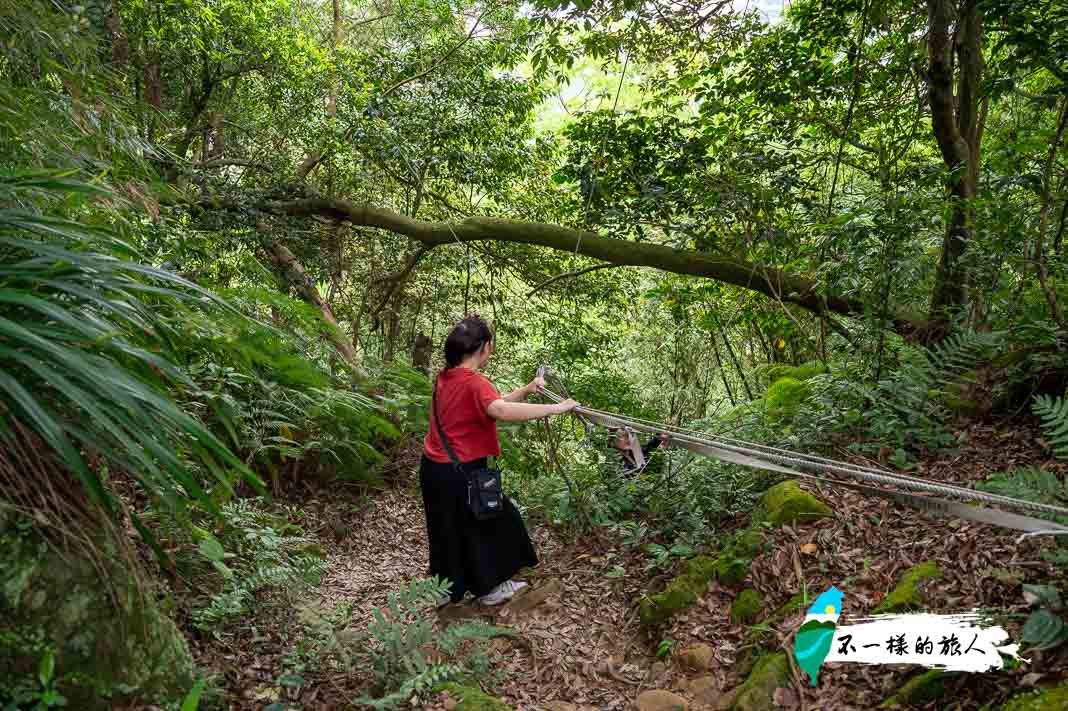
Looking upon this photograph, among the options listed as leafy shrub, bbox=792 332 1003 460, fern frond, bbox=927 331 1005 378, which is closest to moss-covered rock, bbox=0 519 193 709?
leafy shrub, bbox=792 332 1003 460

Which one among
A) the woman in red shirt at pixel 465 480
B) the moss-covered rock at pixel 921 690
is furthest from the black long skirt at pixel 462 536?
the moss-covered rock at pixel 921 690

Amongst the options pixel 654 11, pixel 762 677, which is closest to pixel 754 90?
pixel 654 11

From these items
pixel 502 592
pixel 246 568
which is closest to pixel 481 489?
pixel 502 592

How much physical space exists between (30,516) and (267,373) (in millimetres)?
3088

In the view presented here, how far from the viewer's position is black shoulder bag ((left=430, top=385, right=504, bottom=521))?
12.5 feet

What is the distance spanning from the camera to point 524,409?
3.60 meters

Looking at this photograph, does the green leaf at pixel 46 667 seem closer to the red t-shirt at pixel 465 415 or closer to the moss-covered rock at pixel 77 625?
the moss-covered rock at pixel 77 625

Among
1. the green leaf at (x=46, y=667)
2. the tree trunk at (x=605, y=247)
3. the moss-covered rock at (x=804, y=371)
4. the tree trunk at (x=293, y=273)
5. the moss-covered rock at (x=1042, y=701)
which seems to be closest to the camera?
the green leaf at (x=46, y=667)

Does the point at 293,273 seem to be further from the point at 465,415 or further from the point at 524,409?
the point at 524,409

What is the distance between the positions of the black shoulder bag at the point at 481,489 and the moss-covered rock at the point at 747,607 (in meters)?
1.34

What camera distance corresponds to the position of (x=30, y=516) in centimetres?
190

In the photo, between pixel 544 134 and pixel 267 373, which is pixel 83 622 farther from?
pixel 544 134

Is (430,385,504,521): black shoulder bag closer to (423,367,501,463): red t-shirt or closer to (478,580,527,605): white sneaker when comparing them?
(423,367,501,463): red t-shirt

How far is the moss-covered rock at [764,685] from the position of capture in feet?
8.85
